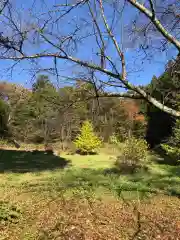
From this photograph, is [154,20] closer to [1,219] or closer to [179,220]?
[179,220]

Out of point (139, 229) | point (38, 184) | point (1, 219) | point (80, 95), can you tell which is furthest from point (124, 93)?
point (38, 184)

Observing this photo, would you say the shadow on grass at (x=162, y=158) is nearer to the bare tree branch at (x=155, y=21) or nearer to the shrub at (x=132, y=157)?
the shrub at (x=132, y=157)

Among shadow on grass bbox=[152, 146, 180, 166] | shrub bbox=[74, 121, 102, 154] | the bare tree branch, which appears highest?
the bare tree branch

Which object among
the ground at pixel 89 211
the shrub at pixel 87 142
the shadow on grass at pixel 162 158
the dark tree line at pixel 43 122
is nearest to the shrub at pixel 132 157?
the shadow on grass at pixel 162 158

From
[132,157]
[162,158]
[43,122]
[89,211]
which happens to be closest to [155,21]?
[89,211]

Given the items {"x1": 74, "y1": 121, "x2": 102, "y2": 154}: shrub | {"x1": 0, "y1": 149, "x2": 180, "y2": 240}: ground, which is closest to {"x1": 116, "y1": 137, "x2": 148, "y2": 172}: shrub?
→ {"x1": 0, "y1": 149, "x2": 180, "y2": 240}: ground

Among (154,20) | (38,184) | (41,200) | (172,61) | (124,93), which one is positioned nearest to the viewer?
(154,20)

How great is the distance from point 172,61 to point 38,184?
5.40 metres

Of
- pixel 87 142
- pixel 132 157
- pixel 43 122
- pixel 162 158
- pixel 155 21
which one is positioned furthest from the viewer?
pixel 43 122

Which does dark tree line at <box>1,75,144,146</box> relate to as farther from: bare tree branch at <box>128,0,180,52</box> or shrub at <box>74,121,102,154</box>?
bare tree branch at <box>128,0,180,52</box>

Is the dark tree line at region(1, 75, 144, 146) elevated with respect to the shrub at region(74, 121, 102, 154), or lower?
elevated

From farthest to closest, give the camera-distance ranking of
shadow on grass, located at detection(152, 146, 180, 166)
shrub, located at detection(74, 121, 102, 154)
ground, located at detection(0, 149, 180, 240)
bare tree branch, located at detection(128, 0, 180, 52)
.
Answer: shrub, located at detection(74, 121, 102, 154) → shadow on grass, located at detection(152, 146, 180, 166) → ground, located at detection(0, 149, 180, 240) → bare tree branch, located at detection(128, 0, 180, 52)

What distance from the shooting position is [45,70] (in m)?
4.89

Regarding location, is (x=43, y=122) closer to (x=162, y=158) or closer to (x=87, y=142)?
(x=87, y=142)
